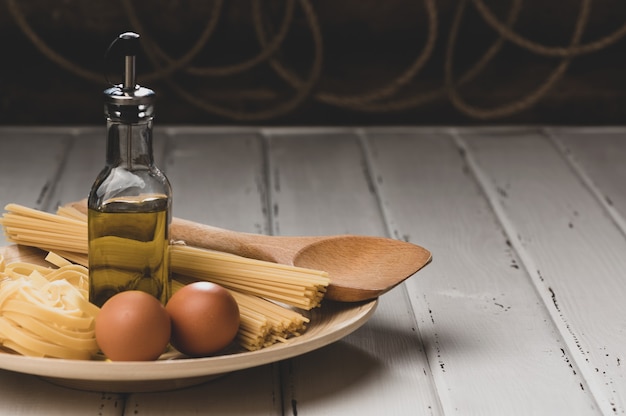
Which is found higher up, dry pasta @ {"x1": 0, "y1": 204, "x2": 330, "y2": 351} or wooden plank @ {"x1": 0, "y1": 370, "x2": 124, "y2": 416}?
dry pasta @ {"x1": 0, "y1": 204, "x2": 330, "y2": 351}

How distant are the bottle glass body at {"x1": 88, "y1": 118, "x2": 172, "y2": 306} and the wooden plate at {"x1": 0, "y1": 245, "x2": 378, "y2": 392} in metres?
0.08

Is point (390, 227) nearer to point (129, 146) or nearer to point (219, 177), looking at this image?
point (219, 177)

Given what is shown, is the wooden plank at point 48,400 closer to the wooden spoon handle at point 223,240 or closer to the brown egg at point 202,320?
the brown egg at point 202,320

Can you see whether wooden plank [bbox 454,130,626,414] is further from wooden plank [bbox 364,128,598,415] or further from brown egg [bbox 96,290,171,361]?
brown egg [bbox 96,290,171,361]

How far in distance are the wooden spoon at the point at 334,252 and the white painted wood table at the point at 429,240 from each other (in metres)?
0.07

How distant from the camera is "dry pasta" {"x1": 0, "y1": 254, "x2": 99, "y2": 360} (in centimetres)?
76
